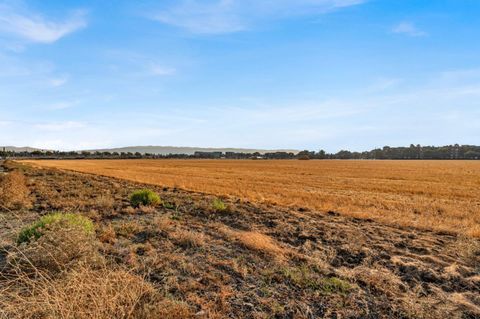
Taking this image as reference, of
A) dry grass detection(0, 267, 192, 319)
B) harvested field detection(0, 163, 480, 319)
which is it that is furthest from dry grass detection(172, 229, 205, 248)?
dry grass detection(0, 267, 192, 319)

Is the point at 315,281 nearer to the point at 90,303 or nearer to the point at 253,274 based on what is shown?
the point at 253,274

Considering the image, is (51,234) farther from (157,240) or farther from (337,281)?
(337,281)

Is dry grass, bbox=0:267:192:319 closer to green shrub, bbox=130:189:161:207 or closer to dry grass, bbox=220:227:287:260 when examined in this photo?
dry grass, bbox=220:227:287:260

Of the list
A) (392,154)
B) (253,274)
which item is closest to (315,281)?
(253,274)

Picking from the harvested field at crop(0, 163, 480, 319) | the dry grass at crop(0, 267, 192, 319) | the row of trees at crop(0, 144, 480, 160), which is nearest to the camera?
the dry grass at crop(0, 267, 192, 319)

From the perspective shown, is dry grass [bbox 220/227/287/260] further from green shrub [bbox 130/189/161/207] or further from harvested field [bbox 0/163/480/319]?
green shrub [bbox 130/189/161/207]

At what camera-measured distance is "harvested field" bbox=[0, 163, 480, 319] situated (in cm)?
477

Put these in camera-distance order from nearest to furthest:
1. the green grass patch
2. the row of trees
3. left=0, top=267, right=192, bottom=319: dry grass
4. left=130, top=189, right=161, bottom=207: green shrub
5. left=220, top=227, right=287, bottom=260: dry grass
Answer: left=0, top=267, right=192, bottom=319: dry grass, the green grass patch, left=220, top=227, right=287, bottom=260: dry grass, left=130, top=189, right=161, bottom=207: green shrub, the row of trees

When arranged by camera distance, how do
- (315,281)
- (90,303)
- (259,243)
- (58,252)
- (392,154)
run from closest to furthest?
(90,303) → (58,252) → (315,281) → (259,243) → (392,154)

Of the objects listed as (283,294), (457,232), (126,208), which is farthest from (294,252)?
(126,208)

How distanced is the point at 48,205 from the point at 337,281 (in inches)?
518

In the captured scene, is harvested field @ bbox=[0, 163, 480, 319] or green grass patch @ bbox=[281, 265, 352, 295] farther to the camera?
green grass patch @ bbox=[281, 265, 352, 295]

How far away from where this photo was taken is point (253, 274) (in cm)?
695

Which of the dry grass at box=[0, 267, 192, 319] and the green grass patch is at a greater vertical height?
the dry grass at box=[0, 267, 192, 319]
